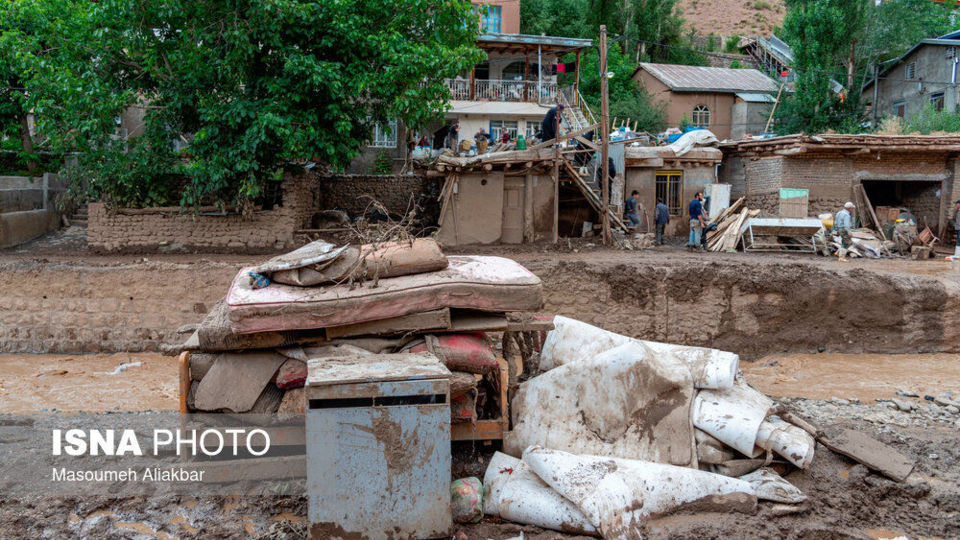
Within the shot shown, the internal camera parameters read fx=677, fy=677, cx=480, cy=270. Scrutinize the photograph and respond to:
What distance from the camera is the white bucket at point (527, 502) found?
4.48 metres

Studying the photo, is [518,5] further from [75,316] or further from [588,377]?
[588,377]

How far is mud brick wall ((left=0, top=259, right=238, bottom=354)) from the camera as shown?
38.9 ft

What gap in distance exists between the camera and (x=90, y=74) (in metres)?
13.2

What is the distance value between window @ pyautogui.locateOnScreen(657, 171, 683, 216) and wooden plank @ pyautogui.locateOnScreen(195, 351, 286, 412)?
57.7 feet

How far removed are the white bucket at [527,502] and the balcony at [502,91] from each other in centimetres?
2074

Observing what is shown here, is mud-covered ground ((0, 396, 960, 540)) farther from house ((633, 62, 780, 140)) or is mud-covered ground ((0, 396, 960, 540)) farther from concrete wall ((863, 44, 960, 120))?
concrete wall ((863, 44, 960, 120))

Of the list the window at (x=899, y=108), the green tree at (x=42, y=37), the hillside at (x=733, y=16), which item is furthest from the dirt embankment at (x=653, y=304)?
the hillside at (x=733, y=16)

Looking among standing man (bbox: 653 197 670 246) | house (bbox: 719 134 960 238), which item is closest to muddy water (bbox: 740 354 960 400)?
standing man (bbox: 653 197 670 246)

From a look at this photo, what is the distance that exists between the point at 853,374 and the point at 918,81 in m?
22.0

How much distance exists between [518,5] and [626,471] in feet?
93.3

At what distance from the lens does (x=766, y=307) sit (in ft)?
37.7

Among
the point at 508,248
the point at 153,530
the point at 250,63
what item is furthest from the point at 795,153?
the point at 153,530

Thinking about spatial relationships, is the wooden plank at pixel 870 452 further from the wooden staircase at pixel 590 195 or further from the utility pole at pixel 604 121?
the wooden staircase at pixel 590 195

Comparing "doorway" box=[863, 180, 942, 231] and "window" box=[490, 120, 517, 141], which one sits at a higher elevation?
"window" box=[490, 120, 517, 141]
